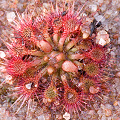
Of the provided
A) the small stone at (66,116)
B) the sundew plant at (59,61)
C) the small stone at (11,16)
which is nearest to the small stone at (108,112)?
the sundew plant at (59,61)

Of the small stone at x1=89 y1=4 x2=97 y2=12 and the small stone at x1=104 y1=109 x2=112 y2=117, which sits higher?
the small stone at x1=89 y1=4 x2=97 y2=12

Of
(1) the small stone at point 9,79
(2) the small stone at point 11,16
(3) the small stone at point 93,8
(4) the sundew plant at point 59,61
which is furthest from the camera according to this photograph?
(2) the small stone at point 11,16

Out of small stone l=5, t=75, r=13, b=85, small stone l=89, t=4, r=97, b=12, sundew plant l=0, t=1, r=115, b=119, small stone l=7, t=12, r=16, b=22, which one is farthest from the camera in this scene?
small stone l=7, t=12, r=16, b=22

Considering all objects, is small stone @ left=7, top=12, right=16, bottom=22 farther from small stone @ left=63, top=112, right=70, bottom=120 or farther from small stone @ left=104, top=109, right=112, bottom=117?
small stone @ left=104, top=109, right=112, bottom=117

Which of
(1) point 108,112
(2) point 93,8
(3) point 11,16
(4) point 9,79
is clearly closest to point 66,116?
(1) point 108,112

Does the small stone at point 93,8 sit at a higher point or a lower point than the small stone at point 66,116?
higher

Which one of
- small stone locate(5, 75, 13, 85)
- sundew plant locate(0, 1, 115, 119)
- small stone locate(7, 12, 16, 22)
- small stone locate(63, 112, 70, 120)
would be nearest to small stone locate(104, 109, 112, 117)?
sundew plant locate(0, 1, 115, 119)

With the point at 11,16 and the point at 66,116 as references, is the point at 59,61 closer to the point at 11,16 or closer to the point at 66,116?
the point at 66,116


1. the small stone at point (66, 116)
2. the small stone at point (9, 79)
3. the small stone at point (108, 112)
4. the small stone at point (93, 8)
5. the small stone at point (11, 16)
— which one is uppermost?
the small stone at point (11, 16)

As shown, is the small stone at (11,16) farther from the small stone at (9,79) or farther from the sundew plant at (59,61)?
the small stone at (9,79)

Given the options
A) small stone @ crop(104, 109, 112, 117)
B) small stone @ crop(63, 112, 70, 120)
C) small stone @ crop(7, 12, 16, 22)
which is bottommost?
small stone @ crop(104, 109, 112, 117)

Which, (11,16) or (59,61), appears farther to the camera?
(11,16)
